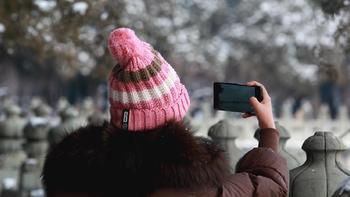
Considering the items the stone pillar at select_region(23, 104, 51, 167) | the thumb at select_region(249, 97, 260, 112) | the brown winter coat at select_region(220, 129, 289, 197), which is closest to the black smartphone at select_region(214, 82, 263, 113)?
the thumb at select_region(249, 97, 260, 112)

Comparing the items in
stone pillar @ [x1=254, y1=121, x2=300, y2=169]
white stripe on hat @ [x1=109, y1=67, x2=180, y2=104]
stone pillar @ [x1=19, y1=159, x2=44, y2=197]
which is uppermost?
white stripe on hat @ [x1=109, y1=67, x2=180, y2=104]

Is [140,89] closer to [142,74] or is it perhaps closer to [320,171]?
[142,74]

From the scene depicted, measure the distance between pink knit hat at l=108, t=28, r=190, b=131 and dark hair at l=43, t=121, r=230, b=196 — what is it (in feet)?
0.23

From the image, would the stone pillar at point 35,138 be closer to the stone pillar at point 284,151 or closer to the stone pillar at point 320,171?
the stone pillar at point 284,151

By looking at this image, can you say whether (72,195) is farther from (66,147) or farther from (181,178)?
(181,178)

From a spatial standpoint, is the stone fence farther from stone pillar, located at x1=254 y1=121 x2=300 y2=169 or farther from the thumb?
the thumb

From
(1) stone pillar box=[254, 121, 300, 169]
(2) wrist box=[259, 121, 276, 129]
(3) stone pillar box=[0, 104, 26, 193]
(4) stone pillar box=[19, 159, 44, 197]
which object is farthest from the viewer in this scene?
(3) stone pillar box=[0, 104, 26, 193]

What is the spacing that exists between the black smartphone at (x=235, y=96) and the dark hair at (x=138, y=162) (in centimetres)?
31

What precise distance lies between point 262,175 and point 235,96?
386mm

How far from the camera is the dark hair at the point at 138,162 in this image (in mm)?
2701

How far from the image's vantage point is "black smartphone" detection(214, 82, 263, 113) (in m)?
3.07

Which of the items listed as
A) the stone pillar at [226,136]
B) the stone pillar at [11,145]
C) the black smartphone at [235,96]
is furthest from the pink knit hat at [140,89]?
the stone pillar at [11,145]

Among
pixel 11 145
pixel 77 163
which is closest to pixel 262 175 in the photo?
pixel 77 163

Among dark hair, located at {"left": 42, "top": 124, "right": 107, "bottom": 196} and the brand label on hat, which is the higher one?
the brand label on hat
